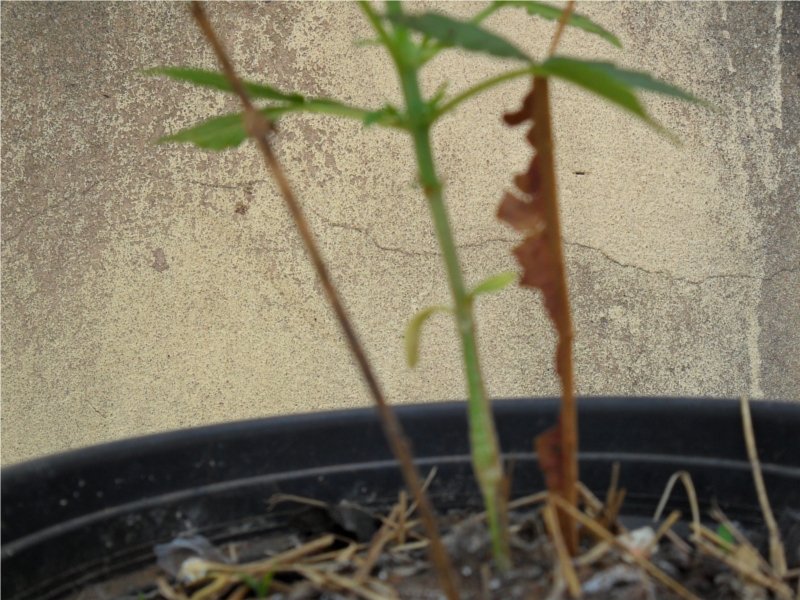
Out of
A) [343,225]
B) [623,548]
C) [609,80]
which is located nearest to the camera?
[609,80]

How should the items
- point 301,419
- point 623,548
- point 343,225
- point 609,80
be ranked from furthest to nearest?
point 343,225, point 301,419, point 623,548, point 609,80

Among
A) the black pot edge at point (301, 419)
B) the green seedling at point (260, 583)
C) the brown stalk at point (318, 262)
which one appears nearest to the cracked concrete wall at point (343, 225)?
the black pot edge at point (301, 419)

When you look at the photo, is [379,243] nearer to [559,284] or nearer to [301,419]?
[301,419]

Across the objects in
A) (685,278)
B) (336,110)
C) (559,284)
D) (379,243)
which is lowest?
(559,284)

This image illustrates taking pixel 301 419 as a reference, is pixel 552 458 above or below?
below

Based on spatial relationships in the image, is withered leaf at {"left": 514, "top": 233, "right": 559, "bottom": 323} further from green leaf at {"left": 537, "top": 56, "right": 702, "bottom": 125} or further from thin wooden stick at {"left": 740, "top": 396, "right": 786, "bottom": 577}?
thin wooden stick at {"left": 740, "top": 396, "right": 786, "bottom": 577}

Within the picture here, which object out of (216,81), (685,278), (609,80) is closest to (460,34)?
(609,80)

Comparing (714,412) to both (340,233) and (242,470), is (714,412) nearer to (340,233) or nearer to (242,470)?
(242,470)
